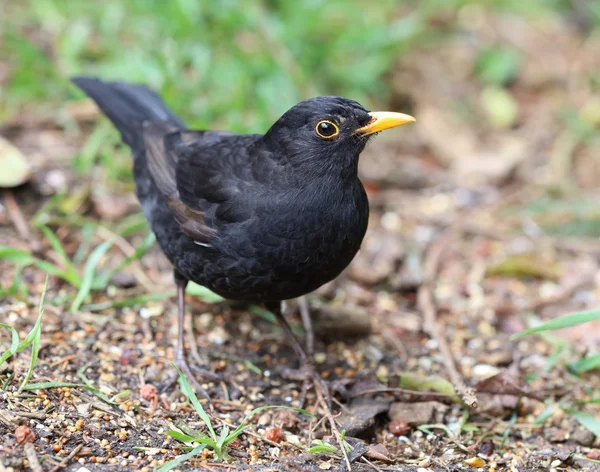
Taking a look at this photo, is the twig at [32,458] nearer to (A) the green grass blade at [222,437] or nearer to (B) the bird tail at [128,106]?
(A) the green grass blade at [222,437]

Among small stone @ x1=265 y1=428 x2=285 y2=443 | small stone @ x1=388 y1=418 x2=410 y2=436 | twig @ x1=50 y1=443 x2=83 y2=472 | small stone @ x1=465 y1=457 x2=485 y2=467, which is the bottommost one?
small stone @ x1=388 y1=418 x2=410 y2=436

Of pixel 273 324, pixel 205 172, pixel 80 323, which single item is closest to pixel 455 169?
pixel 273 324

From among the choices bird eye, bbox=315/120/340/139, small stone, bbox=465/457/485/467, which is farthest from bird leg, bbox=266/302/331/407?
bird eye, bbox=315/120/340/139

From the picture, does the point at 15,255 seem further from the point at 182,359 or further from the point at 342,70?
the point at 342,70

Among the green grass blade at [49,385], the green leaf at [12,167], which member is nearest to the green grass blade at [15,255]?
the green leaf at [12,167]

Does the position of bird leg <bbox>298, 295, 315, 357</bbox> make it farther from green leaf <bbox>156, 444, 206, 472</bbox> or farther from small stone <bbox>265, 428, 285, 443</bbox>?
green leaf <bbox>156, 444, 206, 472</bbox>

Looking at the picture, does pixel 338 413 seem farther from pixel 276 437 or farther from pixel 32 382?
pixel 32 382

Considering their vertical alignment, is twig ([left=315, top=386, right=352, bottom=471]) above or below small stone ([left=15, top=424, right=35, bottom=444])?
below
